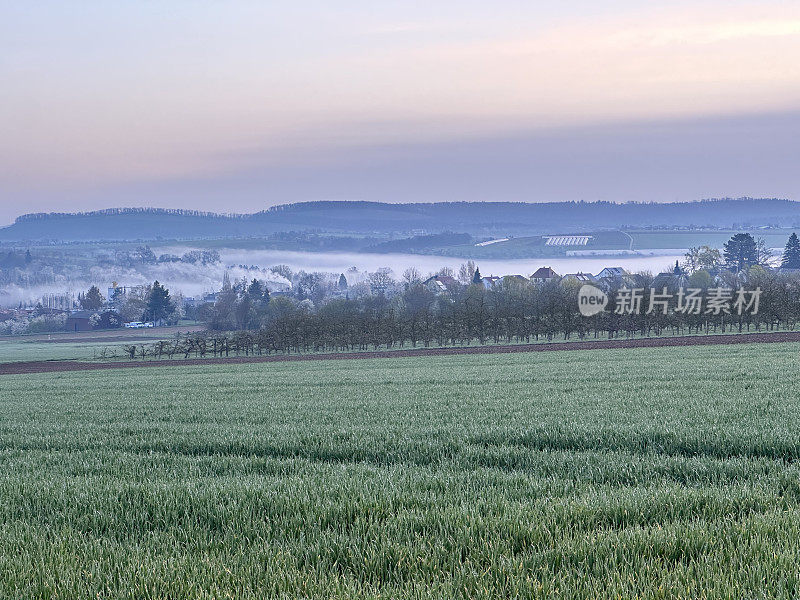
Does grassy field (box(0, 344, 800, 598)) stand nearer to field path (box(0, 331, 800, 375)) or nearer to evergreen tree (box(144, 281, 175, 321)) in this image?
field path (box(0, 331, 800, 375))

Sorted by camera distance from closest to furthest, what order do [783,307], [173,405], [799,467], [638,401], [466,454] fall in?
[799,467] < [466,454] < [638,401] < [173,405] < [783,307]

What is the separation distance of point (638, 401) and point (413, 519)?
12.2 meters

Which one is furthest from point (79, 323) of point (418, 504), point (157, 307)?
point (418, 504)

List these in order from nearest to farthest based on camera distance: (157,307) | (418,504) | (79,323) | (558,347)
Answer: (418,504) → (558,347) → (79,323) → (157,307)

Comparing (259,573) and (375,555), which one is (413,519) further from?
(259,573)

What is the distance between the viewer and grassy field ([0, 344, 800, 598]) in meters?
5.96

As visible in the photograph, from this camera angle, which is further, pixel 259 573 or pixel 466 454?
pixel 466 454

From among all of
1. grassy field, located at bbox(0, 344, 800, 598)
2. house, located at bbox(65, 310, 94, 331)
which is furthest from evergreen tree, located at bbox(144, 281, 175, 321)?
grassy field, located at bbox(0, 344, 800, 598)

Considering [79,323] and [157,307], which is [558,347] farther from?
[79,323]

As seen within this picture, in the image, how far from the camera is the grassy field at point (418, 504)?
5.96m

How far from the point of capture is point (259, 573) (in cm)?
617

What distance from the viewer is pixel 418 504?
8.17m

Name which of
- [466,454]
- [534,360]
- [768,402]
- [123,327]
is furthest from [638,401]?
[123,327]

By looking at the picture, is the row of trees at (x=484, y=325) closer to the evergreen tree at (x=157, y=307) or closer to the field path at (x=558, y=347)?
the field path at (x=558, y=347)
